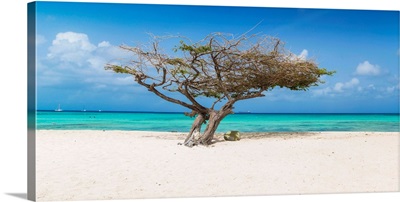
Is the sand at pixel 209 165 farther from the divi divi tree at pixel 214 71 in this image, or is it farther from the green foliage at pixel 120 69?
the green foliage at pixel 120 69

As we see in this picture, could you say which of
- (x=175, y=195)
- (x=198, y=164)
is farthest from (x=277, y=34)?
(x=175, y=195)

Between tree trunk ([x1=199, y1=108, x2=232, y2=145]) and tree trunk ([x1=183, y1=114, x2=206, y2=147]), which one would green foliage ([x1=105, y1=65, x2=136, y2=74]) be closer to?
tree trunk ([x1=183, y1=114, x2=206, y2=147])

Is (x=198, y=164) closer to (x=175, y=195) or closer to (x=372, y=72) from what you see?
(x=175, y=195)

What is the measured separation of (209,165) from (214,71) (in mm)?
1680

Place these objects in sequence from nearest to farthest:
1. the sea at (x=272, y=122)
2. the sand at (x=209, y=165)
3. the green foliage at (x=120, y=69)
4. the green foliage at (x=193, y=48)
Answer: the sand at (x=209, y=165), the green foliage at (x=120, y=69), the green foliage at (x=193, y=48), the sea at (x=272, y=122)

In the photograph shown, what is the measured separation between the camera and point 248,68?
31.3 feet

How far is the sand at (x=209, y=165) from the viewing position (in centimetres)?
Result: 787

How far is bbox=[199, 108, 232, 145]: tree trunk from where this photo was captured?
31.3 ft

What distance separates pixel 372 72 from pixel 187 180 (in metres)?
3.06

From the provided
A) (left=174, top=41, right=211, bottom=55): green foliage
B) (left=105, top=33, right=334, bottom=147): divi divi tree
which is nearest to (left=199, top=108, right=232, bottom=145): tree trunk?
(left=105, top=33, right=334, bottom=147): divi divi tree

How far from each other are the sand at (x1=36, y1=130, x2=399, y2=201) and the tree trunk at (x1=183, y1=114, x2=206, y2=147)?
121mm

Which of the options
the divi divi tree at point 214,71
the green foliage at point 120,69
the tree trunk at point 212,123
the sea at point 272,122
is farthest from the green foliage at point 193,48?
the tree trunk at point 212,123

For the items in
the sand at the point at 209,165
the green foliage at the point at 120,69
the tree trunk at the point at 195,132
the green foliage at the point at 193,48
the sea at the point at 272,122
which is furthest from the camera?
the tree trunk at the point at 195,132

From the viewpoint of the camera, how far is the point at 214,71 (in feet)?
31.2
